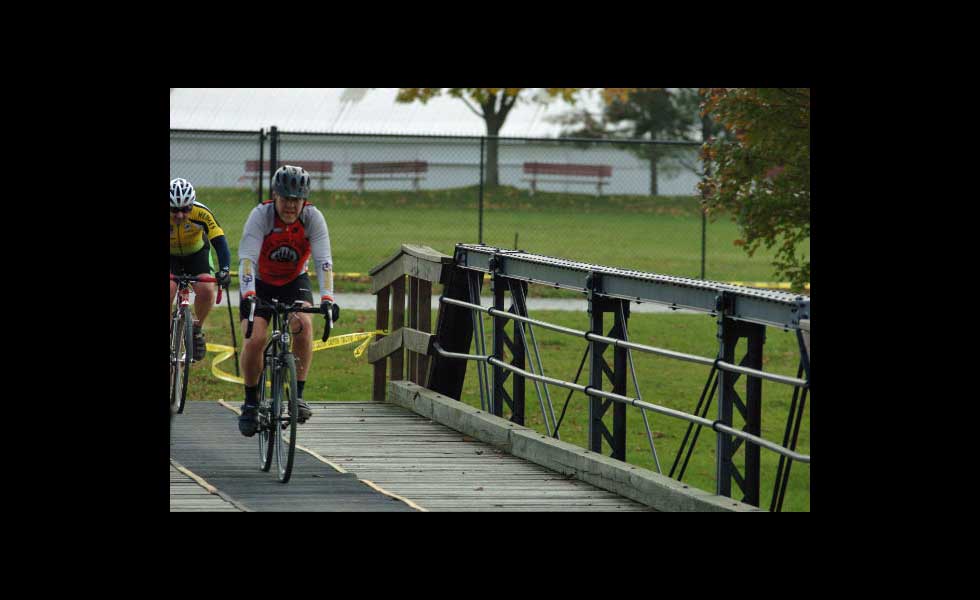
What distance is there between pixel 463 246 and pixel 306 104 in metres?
32.9

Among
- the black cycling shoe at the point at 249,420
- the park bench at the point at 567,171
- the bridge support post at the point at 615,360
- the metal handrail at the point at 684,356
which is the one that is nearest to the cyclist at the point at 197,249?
the metal handrail at the point at 684,356

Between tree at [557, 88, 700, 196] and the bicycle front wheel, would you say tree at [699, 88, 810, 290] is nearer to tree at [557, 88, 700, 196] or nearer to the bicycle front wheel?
the bicycle front wheel

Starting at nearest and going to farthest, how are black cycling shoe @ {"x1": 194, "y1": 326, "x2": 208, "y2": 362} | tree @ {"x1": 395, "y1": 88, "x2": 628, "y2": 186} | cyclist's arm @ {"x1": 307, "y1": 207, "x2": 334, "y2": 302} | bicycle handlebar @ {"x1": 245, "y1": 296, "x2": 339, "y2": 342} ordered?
bicycle handlebar @ {"x1": 245, "y1": 296, "x2": 339, "y2": 342} → cyclist's arm @ {"x1": 307, "y1": 207, "x2": 334, "y2": 302} → black cycling shoe @ {"x1": 194, "y1": 326, "x2": 208, "y2": 362} → tree @ {"x1": 395, "y1": 88, "x2": 628, "y2": 186}

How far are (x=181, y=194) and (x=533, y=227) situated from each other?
79.0 ft

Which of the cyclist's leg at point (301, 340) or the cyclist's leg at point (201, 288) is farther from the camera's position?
the cyclist's leg at point (201, 288)

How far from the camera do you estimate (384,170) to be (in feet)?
138

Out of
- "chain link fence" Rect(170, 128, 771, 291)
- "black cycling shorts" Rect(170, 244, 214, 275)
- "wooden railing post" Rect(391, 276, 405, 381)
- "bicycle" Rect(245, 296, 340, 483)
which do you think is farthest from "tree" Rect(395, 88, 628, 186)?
"bicycle" Rect(245, 296, 340, 483)

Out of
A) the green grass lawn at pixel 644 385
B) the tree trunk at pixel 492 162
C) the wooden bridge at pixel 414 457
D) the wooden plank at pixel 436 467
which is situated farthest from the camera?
the tree trunk at pixel 492 162

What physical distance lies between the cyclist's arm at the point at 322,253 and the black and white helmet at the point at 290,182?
213 millimetres

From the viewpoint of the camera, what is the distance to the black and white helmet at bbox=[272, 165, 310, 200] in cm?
922

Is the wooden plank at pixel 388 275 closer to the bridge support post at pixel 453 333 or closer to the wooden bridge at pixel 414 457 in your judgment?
the wooden bridge at pixel 414 457

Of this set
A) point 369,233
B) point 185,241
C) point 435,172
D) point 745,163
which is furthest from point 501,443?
point 435,172

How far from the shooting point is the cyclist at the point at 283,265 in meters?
9.27

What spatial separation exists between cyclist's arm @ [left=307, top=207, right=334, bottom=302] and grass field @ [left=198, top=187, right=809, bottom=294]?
1618cm
